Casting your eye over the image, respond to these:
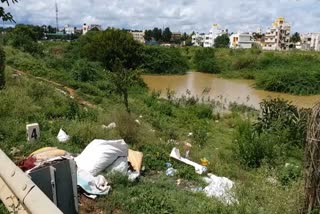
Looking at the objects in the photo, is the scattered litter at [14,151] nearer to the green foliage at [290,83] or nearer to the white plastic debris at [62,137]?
the white plastic debris at [62,137]

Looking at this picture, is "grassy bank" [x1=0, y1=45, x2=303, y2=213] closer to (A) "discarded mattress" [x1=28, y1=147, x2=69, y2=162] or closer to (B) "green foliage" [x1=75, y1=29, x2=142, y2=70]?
(A) "discarded mattress" [x1=28, y1=147, x2=69, y2=162]

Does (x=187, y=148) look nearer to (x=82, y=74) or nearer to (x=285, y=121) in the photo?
(x=285, y=121)

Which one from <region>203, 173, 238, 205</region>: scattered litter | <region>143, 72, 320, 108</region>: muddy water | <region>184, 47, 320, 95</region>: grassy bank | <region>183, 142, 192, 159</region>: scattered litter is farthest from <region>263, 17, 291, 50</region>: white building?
<region>203, 173, 238, 205</region>: scattered litter

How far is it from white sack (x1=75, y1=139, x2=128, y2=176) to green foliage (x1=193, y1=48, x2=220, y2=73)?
30.7 m

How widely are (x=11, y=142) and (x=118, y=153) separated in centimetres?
160

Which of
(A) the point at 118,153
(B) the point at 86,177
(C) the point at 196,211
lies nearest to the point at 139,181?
(A) the point at 118,153

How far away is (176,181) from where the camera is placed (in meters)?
4.80

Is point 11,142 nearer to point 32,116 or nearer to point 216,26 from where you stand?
point 32,116

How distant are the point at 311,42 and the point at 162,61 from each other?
53268mm

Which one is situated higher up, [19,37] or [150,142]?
[19,37]

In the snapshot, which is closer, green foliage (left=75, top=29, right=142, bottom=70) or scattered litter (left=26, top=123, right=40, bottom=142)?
scattered litter (left=26, top=123, right=40, bottom=142)

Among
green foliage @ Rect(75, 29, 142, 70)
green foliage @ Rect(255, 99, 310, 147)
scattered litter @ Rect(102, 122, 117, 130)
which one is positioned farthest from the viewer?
green foliage @ Rect(75, 29, 142, 70)

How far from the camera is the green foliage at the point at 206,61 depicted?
34.5 m

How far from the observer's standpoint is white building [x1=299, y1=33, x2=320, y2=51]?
71.1 m
